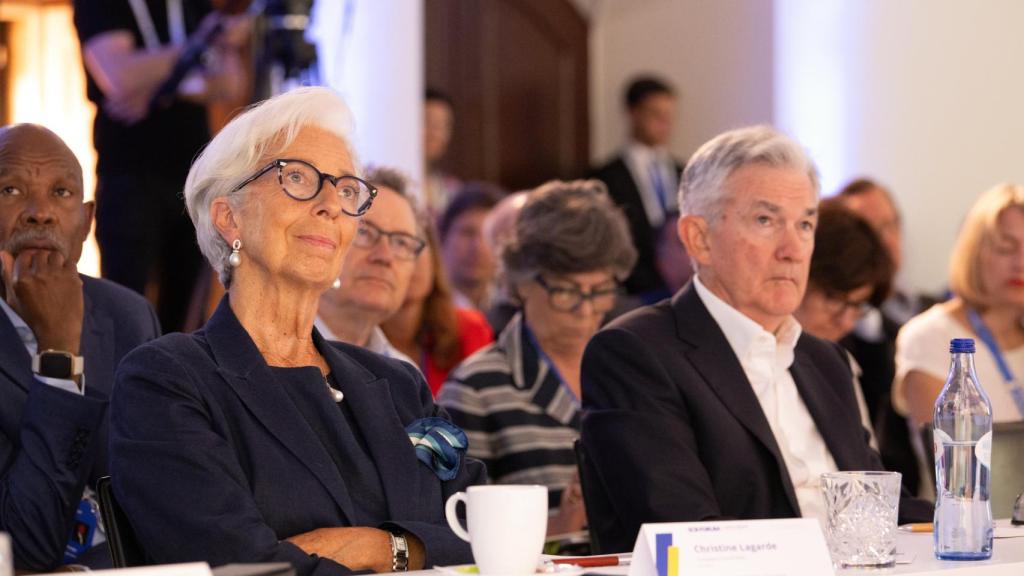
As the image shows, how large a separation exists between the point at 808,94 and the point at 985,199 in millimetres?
2020

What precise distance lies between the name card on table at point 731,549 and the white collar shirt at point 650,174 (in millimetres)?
6074

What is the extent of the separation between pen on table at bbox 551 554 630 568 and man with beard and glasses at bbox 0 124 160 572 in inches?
37.3

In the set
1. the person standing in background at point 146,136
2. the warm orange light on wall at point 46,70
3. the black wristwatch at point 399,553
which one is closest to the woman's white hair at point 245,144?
the black wristwatch at point 399,553

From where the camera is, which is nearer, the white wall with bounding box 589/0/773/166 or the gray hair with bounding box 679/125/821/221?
the gray hair with bounding box 679/125/821/221

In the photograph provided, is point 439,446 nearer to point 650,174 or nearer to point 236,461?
point 236,461

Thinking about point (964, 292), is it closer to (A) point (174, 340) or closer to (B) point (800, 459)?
(B) point (800, 459)

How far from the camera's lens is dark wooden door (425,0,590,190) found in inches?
327

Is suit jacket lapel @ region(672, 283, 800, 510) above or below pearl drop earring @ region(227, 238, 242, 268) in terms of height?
below

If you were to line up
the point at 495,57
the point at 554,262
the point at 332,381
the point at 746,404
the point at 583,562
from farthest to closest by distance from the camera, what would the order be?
the point at 495,57 → the point at 554,262 → the point at 746,404 → the point at 332,381 → the point at 583,562

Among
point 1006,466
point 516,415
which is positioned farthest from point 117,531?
point 1006,466

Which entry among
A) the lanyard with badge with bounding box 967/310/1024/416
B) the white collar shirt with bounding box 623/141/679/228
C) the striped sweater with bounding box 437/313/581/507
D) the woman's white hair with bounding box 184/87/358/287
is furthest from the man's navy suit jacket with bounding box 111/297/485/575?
the white collar shirt with bounding box 623/141/679/228

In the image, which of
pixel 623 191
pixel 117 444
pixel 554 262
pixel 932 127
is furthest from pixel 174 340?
pixel 623 191

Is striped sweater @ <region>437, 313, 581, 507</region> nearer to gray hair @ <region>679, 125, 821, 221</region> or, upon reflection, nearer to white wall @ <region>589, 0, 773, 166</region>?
gray hair @ <region>679, 125, 821, 221</region>

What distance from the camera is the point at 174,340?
7.15 ft
